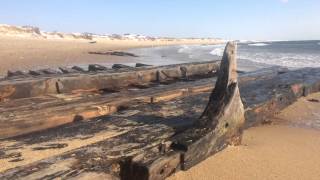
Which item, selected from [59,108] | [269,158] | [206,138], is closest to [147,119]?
[206,138]

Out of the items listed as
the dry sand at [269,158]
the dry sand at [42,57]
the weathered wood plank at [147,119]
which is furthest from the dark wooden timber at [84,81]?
the dry sand at [42,57]

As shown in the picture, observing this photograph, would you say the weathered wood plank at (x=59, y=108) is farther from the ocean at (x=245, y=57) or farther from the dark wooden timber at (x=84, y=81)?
the ocean at (x=245, y=57)

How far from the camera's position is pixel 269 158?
3.79m

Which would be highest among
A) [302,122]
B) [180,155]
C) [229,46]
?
[229,46]

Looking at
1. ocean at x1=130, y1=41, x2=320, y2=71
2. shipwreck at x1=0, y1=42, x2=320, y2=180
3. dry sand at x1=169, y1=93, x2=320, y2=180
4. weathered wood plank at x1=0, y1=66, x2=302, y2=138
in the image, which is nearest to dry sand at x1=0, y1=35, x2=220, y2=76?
ocean at x1=130, y1=41, x2=320, y2=71

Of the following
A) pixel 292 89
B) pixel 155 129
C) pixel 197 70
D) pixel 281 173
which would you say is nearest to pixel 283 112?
pixel 292 89

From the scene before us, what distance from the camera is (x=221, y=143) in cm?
355

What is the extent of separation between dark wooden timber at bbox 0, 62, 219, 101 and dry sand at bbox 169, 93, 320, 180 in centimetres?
234

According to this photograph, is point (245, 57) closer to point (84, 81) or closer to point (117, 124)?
point (84, 81)

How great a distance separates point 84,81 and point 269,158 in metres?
2.98

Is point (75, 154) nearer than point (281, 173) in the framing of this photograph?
Yes

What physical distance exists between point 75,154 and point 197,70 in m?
6.11

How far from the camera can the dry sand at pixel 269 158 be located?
10.6 feet

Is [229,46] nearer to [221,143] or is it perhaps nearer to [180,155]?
[221,143]
